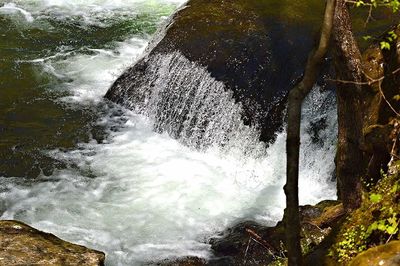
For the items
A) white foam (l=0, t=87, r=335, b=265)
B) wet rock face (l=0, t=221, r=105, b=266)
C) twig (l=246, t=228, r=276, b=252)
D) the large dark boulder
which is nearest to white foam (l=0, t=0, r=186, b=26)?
the large dark boulder

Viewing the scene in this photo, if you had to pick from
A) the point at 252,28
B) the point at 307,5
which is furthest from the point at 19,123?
the point at 307,5

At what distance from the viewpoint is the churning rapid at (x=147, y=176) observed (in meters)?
7.44

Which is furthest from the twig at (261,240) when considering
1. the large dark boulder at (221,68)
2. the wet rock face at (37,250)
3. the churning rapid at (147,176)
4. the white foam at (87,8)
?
the white foam at (87,8)

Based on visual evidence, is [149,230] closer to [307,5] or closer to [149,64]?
[149,64]

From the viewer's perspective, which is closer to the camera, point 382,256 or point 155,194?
point 382,256

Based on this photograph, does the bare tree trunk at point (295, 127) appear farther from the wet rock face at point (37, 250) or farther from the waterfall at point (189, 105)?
the waterfall at point (189, 105)

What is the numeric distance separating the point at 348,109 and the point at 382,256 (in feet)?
5.79

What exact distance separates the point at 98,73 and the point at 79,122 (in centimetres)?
195

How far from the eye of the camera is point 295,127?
3.70 meters

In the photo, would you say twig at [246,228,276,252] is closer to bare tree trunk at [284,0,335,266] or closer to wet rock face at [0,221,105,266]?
bare tree trunk at [284,0,335,266]

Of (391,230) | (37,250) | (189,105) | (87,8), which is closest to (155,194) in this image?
(189,105)

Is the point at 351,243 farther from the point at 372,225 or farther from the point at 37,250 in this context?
the point at 37,250

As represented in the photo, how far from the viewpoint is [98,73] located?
1155 cm

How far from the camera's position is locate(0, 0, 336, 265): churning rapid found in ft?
24.4
